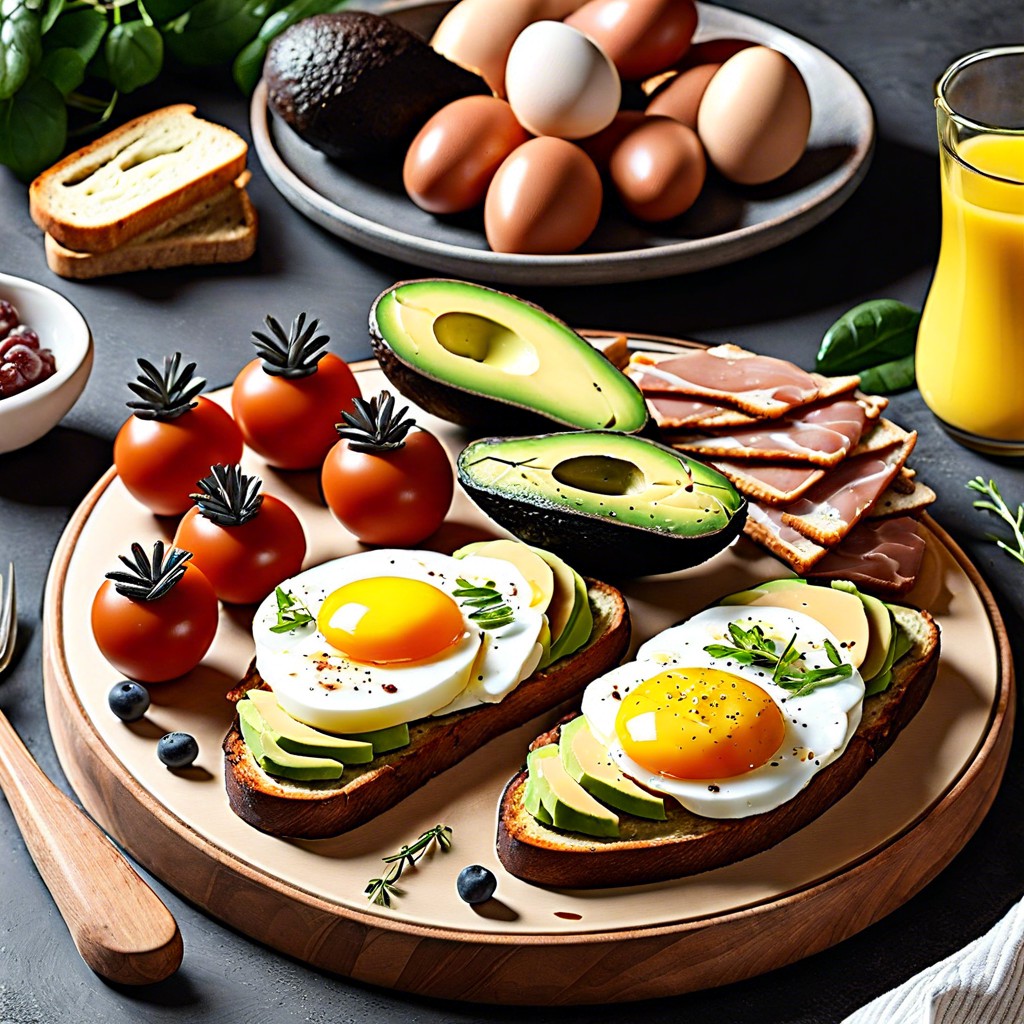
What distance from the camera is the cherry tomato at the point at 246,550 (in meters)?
2.23

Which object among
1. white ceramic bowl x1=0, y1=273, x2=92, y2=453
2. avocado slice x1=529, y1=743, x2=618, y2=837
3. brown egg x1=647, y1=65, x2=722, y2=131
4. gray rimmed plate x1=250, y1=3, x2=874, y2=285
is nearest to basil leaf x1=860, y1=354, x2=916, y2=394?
gray rimmed plate x1=250, y1=3, x2=874, y2=285

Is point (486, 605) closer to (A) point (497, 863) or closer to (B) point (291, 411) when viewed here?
(A) point (497, 863)

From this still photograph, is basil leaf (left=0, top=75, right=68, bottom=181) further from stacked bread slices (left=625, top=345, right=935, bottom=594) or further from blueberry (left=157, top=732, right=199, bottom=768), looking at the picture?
blueberry (left=157, top=732, right=199, bottom=768)

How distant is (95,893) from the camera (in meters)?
1.79

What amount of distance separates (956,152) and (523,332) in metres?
0.85

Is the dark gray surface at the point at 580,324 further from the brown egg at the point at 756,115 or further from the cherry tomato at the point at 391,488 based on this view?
the cherry tomato at the point at 391,488

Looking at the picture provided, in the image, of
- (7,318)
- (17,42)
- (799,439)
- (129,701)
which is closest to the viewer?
(129,701)

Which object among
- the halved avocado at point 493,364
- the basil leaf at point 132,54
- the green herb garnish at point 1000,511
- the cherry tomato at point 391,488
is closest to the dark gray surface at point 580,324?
the green herb garnish at point 1000,511

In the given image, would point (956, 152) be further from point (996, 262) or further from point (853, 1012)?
point (853, 1012)

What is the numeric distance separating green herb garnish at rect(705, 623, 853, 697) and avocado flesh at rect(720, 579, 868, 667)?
0.04 meters

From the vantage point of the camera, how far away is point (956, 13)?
4.24 meters

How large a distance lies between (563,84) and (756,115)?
45 centimetres

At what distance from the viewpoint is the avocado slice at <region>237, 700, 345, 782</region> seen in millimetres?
1888

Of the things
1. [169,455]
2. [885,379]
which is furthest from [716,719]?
[885,379]
